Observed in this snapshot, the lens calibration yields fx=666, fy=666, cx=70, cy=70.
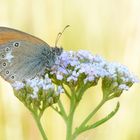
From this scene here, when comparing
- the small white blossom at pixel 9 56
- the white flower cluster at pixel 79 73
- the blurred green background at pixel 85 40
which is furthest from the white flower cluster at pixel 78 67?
the blurred green background at pixel 85 40

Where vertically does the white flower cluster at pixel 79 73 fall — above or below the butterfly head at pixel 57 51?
below

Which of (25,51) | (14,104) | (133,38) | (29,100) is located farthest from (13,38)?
(133,38)

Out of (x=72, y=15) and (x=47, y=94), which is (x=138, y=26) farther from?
(x=47, y=94)

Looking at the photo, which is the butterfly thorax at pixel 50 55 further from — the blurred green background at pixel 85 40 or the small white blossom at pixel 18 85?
the blurred green background at pixel 85 40

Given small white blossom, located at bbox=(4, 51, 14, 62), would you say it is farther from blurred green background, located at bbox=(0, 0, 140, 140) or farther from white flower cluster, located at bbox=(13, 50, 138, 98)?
blurred green background, located at bbox=(0, 0, 140, 140)

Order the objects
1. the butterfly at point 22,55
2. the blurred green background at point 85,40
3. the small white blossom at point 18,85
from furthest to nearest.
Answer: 1. the blurred green background at point 85,40
2. the butterfly at point 22,55
3. the small white blossom at point 18,85

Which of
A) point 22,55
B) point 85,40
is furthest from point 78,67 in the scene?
point 85,40
